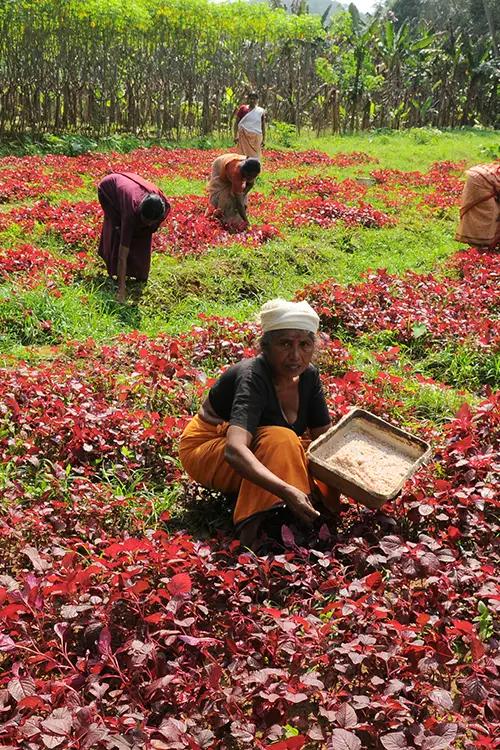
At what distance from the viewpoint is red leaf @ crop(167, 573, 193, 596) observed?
253 centimetres

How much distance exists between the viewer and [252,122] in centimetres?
1188

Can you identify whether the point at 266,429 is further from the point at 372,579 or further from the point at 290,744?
the point at 290,744

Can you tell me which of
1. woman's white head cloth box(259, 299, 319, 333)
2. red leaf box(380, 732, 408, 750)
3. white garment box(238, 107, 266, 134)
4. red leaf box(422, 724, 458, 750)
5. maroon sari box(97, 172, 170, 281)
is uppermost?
white garment box(238, 107, 266, 134)

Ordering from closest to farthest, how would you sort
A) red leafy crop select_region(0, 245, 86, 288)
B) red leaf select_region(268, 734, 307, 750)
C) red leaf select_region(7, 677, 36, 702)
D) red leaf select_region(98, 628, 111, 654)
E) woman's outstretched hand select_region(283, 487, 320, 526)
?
1. red leaf select_region(268, 734, 307, 750)
2. red leaf select_region(7, 677, 36, 702)
3. red leaf select_region(98, 628, 111, 654)
4. woman's outstretched hand select_region(283, 487, 320, 526)
5. red leafy crop select_region(0, 245, 86, 288)

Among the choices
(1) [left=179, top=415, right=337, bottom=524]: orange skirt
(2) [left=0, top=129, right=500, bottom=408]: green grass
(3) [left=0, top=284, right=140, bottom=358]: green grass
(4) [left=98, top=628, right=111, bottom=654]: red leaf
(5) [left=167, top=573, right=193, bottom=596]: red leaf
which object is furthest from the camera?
(3) [left=0, top=284, right=140, bottom=358]: green grass

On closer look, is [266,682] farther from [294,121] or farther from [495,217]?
[294,121]

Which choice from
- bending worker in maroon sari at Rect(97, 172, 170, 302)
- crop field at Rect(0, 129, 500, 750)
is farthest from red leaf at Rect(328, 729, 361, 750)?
bending worker in maroon sari at Rect(97, 172, 170, 302)

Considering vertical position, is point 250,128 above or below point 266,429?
above

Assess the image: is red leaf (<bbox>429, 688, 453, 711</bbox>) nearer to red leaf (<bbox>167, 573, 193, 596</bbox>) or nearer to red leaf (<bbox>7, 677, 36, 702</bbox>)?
red leaf (<bbox>167, 573, 193, 596</bbox>)

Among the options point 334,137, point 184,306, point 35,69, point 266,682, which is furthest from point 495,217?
point 334,137

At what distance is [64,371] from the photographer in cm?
485

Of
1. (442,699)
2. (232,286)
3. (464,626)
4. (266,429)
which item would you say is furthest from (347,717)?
(232,286)

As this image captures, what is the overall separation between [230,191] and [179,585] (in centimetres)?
723

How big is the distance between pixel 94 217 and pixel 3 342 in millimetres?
3564
